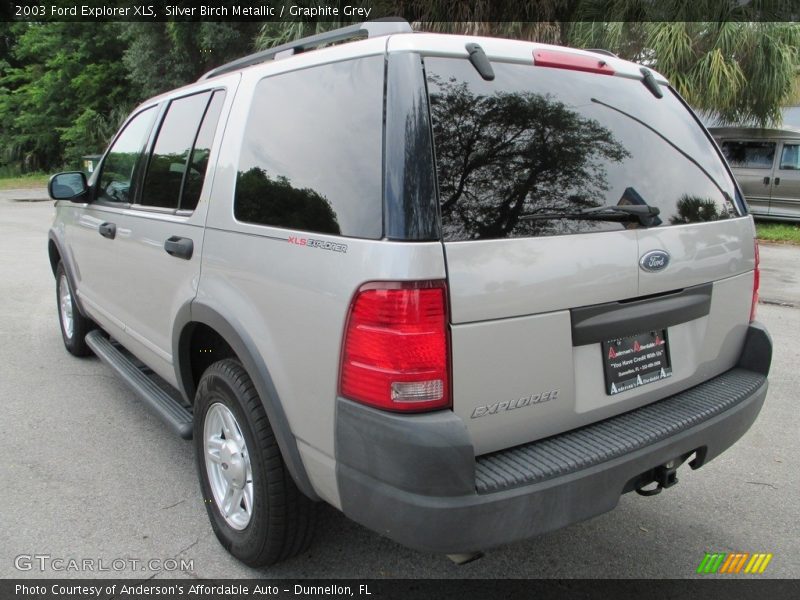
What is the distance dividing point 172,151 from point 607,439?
2.45 meters

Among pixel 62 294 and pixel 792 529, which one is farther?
pixel 62 294

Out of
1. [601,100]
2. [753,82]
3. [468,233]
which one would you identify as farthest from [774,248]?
[468,233]

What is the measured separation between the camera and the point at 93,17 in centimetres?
2795

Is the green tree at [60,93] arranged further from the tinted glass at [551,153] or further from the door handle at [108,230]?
the tinted glass at [551,153]

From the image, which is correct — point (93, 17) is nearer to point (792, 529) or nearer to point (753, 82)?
point (753, 82)

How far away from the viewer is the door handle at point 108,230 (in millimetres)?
3729

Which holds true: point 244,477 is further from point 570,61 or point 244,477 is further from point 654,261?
point 570,61

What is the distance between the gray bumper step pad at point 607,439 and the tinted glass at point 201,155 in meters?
1.74

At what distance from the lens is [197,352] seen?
309cm

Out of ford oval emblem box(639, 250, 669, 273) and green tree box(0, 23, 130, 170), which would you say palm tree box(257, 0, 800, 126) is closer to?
ford oval emblem box(639, 250, 669, 273)

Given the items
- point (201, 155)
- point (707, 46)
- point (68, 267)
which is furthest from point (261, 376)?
point (707, 46)

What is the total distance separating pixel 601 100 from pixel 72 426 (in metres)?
3.55
